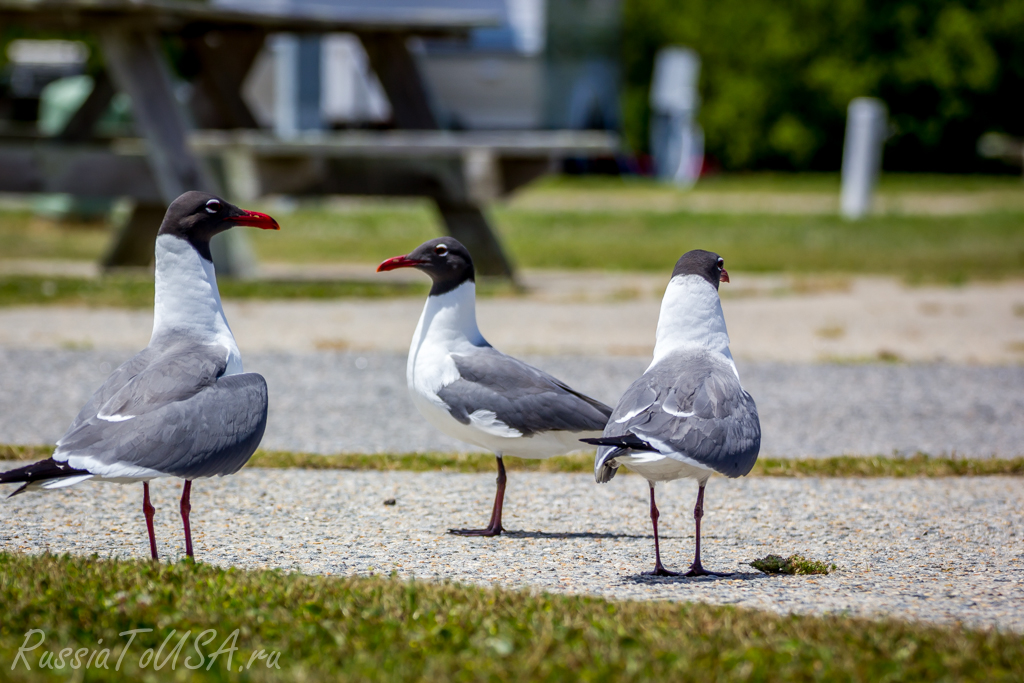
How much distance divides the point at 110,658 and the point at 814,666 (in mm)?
1813

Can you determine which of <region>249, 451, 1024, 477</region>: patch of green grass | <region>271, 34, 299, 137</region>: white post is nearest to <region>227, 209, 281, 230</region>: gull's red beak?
<region>249, 451, 1024, 477</region>: patch of green grass

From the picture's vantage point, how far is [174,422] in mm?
3814

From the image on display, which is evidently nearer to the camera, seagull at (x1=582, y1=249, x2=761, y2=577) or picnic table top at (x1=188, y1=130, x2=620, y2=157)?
seagull at (x1=582, y1=249, x2=761, y2=577)

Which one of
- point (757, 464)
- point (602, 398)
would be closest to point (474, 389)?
point (757, 464)

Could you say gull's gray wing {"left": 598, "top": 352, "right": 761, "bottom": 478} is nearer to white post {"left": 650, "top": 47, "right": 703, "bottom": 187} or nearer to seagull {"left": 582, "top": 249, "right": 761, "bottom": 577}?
seagull {"left": 582, "top": 249, "right": 761, "bottom": 577}

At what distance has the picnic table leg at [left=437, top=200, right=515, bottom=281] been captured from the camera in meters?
12.7

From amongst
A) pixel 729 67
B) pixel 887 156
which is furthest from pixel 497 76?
pixel 887 156

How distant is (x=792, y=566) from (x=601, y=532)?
857 mm

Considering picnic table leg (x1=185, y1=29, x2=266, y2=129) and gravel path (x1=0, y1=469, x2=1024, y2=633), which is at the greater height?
picnic table leg (x1=185, y1=29, x2=266, y2=129)

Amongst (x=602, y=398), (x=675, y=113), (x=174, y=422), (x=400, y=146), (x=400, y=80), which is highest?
(x=675, y=113)

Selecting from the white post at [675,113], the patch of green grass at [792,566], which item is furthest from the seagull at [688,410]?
the white post at [675,113]

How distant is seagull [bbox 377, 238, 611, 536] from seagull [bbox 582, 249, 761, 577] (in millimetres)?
423

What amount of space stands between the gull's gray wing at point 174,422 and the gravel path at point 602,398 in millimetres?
2241

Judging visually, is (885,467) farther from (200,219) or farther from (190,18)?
(190,18)
